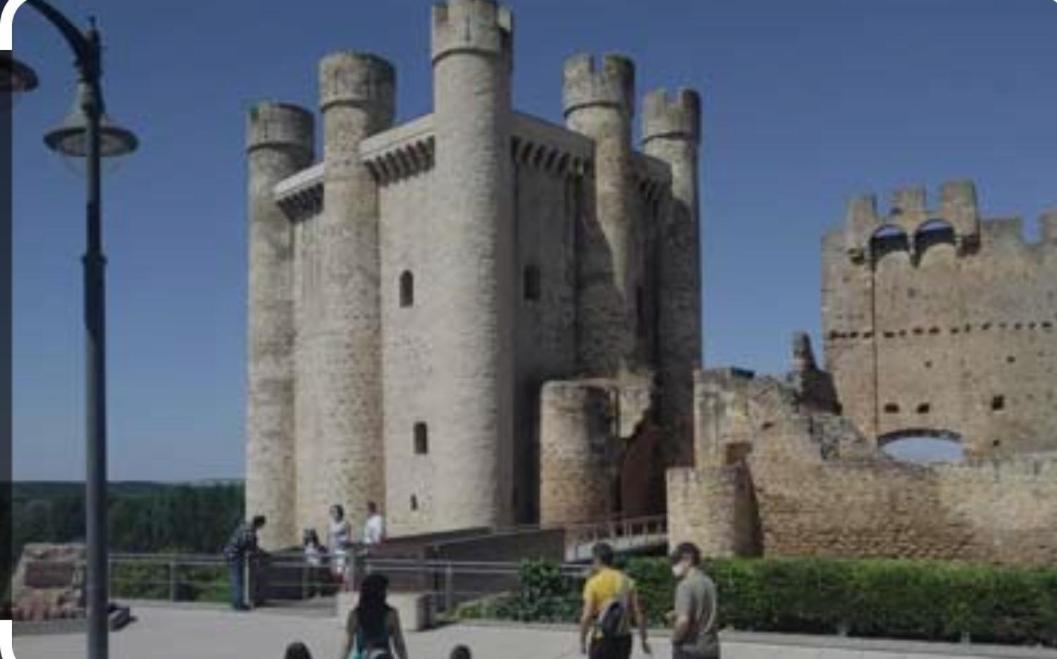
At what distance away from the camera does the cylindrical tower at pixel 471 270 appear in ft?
111

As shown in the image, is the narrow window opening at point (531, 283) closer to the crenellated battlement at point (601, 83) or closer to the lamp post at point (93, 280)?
the crenellated battlement at point (601, 83)

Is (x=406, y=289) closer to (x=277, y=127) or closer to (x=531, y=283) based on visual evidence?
(x=531, y=283)

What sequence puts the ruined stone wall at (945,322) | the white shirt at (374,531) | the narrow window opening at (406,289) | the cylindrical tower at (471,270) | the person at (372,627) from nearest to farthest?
1. the person at (372,627)
2. the white shirt at (374,531)
3. the cylindrical tower at (471,270)
4. the ruined stone wall at (945,322)
5. the narrow window opening at (406,289)

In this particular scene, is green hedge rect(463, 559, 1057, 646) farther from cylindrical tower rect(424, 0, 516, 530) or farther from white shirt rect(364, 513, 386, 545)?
cylindrical tower rect(424, 0, 516, 530)

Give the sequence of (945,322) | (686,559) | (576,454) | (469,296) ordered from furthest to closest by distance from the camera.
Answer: (945,322) < (576,454) < (469,296) < (686,559)

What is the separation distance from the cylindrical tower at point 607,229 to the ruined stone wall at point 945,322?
5827 mm

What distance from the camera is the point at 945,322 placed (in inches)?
1465

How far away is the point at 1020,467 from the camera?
77.3ft

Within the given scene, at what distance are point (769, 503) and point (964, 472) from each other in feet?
12.6

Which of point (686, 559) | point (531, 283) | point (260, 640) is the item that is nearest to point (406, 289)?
point (531, 283)

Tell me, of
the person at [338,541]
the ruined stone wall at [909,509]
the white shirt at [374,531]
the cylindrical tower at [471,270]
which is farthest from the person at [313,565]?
the cylindrical tower at [471,270]

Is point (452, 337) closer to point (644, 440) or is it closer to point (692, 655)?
point (644, 440)

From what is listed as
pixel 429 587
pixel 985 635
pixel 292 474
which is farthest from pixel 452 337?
pixel 985 635

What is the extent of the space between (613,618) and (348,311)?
27826 millimetres
